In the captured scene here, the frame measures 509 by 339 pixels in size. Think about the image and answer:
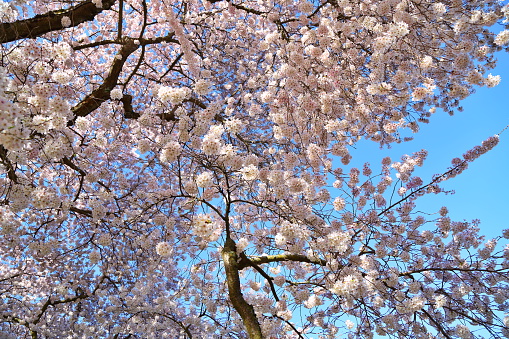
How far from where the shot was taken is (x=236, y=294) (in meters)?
4.26

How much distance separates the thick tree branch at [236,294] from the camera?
3.89m

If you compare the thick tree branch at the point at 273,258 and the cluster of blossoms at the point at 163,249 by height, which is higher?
the thick tree branch at the point at 273,258

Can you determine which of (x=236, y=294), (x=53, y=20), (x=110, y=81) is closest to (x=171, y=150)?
(x=236, y=294)

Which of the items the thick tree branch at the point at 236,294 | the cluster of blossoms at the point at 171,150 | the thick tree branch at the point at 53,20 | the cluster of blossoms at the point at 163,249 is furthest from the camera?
the thick tree branch at the point at 53,20

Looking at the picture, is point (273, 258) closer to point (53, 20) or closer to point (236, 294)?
point (236, 294)

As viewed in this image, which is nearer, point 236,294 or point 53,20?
point 236,294

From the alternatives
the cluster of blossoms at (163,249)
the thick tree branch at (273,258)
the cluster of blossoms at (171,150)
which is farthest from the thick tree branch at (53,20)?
the thick tree branch at (273,258)

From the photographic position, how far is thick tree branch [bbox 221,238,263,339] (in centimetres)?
389

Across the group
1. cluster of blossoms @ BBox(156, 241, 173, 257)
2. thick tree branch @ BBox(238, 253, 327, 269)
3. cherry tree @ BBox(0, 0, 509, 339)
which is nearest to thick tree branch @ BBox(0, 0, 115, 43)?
cherry tree @ BBox(0, 0, 509, 339)

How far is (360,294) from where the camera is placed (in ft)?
14.6

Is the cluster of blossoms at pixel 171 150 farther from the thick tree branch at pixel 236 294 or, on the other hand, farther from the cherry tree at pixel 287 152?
the thick tree branch at pixel 236 294

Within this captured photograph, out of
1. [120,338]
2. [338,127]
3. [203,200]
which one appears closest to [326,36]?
[338,127]

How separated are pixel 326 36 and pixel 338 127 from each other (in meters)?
1.19

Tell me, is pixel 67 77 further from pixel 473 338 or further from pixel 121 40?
pixel 473 338
